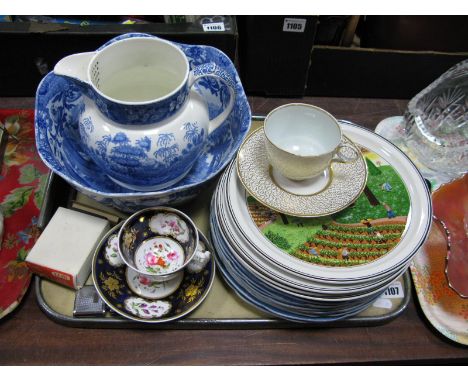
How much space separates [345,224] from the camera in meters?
0.61

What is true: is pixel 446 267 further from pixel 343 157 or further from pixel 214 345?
pixel 214 345

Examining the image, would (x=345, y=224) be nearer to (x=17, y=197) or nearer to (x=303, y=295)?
(x=303, y=295)

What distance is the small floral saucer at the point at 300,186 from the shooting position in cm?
58

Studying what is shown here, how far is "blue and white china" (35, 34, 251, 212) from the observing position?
1.98 ft

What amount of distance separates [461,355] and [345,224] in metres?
0.26

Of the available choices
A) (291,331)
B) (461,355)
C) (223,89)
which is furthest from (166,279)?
(461,355)

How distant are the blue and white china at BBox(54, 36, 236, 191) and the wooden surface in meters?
0.23

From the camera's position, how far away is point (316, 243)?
0.58 m

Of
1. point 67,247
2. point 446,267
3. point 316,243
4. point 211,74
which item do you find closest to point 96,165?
point 67,247

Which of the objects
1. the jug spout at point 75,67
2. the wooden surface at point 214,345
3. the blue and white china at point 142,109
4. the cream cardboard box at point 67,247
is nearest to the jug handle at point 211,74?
the blue and white china at point 142,109

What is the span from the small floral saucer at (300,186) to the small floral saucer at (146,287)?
0.12 m

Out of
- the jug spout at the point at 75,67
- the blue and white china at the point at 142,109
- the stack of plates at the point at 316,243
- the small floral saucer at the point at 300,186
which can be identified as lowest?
the stack of plates at the point at 316,243

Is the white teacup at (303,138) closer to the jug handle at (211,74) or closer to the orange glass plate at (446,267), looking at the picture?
the jug handle at (211,74)

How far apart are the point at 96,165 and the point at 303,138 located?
338mm
